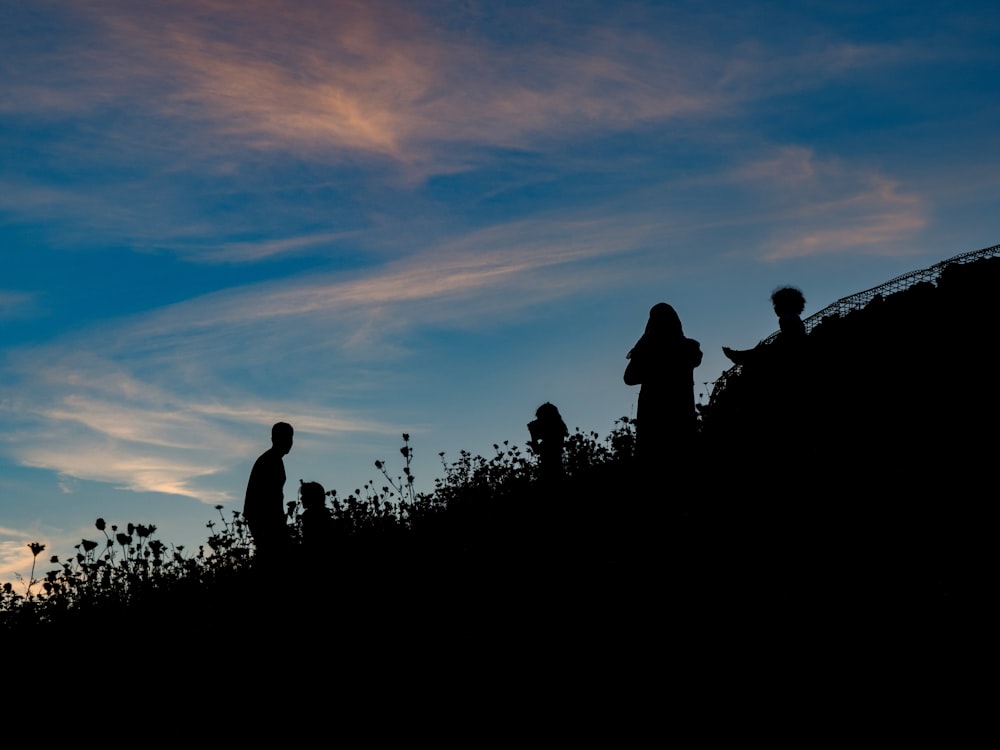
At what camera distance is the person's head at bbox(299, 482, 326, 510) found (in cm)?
1065

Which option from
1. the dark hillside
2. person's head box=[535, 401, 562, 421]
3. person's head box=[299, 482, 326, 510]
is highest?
person's head box=[535, 401, 562, 421]

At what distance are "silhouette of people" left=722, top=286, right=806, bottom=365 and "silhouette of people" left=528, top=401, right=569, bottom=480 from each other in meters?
2.82

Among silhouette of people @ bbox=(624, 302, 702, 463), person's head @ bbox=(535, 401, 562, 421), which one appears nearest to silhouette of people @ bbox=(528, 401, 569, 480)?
person's head @ bbox=(535, 401, 562, 421)

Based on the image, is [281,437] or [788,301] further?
[281,437]

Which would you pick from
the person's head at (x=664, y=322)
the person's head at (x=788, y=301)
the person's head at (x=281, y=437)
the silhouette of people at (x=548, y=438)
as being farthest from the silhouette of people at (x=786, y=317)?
the person's head at (x=281, y=437)

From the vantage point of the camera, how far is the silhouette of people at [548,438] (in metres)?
10.8

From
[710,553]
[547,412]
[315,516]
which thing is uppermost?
[547,412]

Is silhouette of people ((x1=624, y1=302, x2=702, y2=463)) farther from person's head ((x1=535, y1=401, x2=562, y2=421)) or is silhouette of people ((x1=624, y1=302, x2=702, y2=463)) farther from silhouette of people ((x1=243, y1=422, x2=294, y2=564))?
silhouette of people ((x1=243, y1=422, x2=294, y2=564))

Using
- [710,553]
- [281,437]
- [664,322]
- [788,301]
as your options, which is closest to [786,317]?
[788,301]

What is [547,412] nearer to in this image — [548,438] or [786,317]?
[548,438]

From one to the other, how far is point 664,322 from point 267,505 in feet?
15.7

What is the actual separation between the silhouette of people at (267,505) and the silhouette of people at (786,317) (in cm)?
512

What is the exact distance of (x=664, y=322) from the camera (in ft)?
27.2

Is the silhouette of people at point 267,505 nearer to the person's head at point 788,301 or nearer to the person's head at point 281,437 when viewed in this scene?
the person's head at point 281,437
